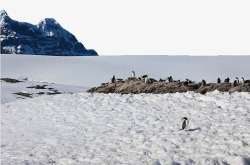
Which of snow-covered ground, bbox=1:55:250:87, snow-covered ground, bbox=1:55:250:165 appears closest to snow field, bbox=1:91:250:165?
snow-covered ground, bbox=1:55:250:165

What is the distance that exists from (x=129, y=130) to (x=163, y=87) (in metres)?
7.94

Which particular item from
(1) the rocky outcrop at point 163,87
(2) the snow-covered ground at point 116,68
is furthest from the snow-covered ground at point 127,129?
(2) the snow-covered ground at point 116,68

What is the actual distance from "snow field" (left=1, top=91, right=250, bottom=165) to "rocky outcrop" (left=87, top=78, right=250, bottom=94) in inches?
39.8

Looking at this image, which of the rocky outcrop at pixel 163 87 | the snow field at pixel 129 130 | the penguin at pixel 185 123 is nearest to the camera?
the snow field at pixel 129 130

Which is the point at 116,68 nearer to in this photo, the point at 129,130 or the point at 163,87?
the point at 163,87

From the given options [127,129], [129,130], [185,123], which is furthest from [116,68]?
[185,123]

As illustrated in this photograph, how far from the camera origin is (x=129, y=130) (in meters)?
12.3

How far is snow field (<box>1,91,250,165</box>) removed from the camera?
9.31 meters

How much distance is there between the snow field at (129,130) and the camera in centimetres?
931

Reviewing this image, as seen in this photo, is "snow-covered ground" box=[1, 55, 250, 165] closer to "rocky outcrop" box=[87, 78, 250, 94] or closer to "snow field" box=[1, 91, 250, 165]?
"snow field" box=[1, 91, 250, 165]

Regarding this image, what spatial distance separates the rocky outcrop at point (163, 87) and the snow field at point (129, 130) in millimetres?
1010

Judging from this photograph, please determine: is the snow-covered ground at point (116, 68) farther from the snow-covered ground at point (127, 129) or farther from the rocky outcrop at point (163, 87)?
the snow-covered ground at point (127, 129)

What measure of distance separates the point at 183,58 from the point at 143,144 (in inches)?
2237

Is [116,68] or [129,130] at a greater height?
[116,68]
